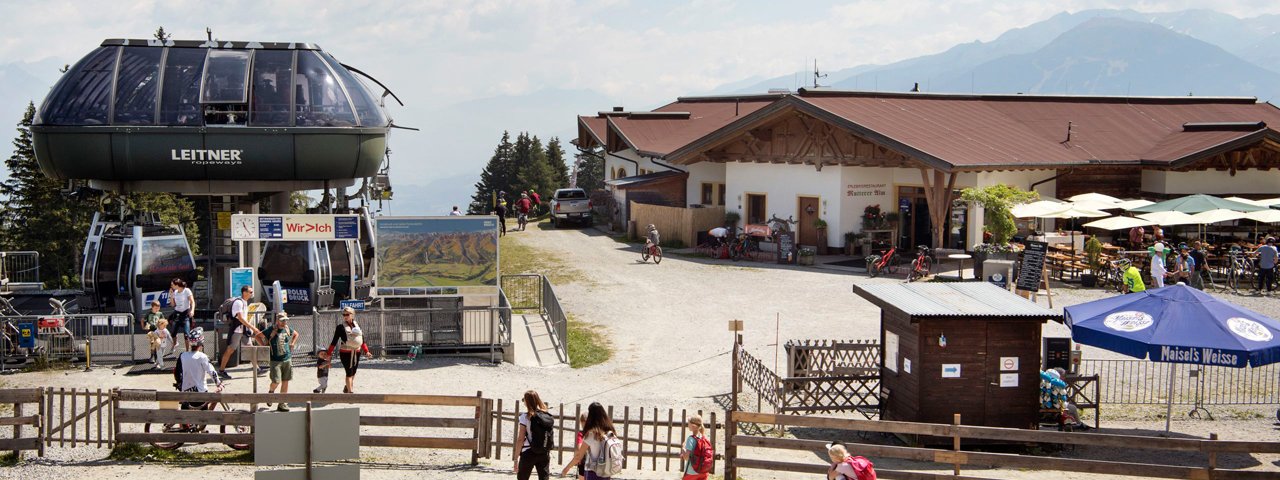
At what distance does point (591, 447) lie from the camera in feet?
38.5

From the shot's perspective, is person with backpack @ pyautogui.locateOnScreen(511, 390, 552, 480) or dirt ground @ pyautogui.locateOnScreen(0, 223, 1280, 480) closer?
person with backpack @ pyautogui.locateOnScreen(511, 390, 552, 480)

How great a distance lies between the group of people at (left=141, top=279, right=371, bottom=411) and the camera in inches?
589

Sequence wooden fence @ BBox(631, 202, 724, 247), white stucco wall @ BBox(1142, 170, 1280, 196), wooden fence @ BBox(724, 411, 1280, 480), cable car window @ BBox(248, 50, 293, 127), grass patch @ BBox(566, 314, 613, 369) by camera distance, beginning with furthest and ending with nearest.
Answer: wooden fence @ BBox(631, 202, 724, 247) < white stucco wall @ BBox(1142, 170, 1280, 196) < cable car window @ BBox(248, 50, 293, 127) < grass patch @ BBox(566, 314, 613, 369) < wooden fence @ BBox(724, 411, 1280, 480)

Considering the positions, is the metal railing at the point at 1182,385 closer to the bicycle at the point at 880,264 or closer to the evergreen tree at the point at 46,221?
the bicycle at the point at 880,264

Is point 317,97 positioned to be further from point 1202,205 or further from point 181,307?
point 1202,205

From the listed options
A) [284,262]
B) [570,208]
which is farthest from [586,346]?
[570,208]

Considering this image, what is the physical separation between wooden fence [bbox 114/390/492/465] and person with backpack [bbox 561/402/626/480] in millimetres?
2337

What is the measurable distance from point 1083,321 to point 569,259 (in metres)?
22.1

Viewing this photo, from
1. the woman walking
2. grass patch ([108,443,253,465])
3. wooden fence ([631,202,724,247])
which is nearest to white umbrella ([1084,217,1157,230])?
wooden fence ([631,202,724,247])

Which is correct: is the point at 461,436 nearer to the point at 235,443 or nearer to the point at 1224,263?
the point at 235,443

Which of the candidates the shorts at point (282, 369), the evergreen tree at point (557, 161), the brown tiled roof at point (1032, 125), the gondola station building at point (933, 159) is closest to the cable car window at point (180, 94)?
the shorts at point (282, 369)

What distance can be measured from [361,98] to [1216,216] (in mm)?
21813

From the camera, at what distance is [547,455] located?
12.4m

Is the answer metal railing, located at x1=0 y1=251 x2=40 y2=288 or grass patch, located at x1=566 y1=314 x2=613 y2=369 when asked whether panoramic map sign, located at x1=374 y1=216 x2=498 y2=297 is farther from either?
metal railing, located at x1=0 y1=251 x2=40 y2=288
